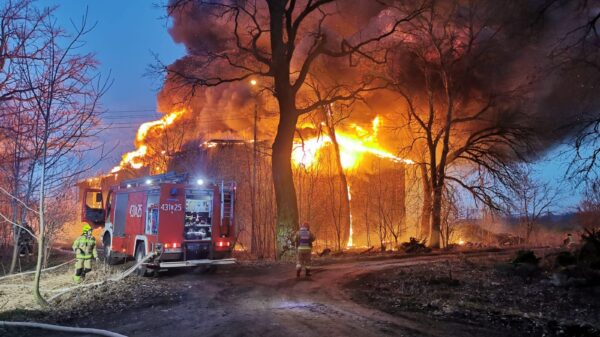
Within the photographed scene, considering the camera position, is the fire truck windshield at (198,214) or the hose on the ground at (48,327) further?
the fire truck windshield at (198,214)

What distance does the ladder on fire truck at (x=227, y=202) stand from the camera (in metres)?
14.2

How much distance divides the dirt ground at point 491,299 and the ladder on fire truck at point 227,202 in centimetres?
449

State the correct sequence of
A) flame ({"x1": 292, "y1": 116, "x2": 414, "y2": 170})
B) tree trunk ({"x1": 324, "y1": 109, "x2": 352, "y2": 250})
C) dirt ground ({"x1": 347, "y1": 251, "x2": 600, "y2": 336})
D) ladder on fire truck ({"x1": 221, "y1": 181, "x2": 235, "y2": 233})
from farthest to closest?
flame ({"x1": 292, "y1": 116, "x2": 414, "y2": 170})
tree trunk ({"x1": 324, "y1": 109, "x2": 352, "y2": 250})
ladder on fire truck ({"x1": 221, "y1": 181, "x2": 235, "y2": 233})
dirt ground ({"x1": 347, "y1": 251, "x2": 600, "y2": 336})

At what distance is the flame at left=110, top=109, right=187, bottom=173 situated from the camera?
36250mm

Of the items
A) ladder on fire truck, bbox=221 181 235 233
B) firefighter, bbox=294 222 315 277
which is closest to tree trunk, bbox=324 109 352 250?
ladder on fire truck, bbox=221 181 235 233

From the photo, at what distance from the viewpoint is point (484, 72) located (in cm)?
2472

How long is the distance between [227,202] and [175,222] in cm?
188

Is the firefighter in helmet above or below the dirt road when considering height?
above

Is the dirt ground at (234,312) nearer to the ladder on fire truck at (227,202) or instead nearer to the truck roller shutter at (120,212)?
the ladder on fire truck at (227,202)

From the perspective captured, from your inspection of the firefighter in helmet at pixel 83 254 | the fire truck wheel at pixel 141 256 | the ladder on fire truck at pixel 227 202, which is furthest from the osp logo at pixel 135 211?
the ladder on fire truck at pixel 227 202

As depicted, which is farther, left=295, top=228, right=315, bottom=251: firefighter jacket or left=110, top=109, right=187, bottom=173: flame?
left=110, top=109, right=187, bottom=173: flame

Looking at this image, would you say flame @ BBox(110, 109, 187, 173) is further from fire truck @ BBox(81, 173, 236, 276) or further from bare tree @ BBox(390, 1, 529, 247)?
fire truck @ BBox(81, 173, 236, 276)

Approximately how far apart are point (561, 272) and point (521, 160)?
14.0 metres

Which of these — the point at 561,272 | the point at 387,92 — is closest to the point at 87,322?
the point at 561,272
